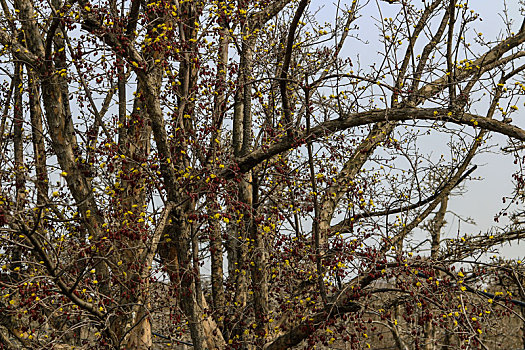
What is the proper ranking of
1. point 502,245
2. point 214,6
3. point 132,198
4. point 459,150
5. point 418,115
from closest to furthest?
point 418,115 < point 132,198 < point 214,6 < point 502,245 < point 459,150

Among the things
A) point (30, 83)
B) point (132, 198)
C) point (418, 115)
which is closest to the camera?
point (418, 115)

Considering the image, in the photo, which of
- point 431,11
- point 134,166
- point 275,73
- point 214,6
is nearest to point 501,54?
point 431,11

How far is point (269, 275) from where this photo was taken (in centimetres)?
732

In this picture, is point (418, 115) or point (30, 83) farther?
point (30, 83)

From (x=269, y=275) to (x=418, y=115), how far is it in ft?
9.47

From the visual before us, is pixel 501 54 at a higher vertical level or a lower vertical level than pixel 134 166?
higher

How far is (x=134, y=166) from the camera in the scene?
628 cm

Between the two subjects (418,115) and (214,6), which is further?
(214,6)

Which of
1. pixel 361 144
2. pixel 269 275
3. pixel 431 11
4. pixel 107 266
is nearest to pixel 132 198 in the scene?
pixel 107 266

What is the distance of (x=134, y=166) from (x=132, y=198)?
422 mm

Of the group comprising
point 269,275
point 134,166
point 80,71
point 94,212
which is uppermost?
point 80,71

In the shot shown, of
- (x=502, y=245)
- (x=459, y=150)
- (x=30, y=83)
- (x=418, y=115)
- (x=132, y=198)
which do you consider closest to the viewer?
(x=418, y=115)

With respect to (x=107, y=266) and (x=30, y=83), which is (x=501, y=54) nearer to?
(x=107, y=266)

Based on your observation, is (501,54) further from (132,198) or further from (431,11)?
(132,198)
